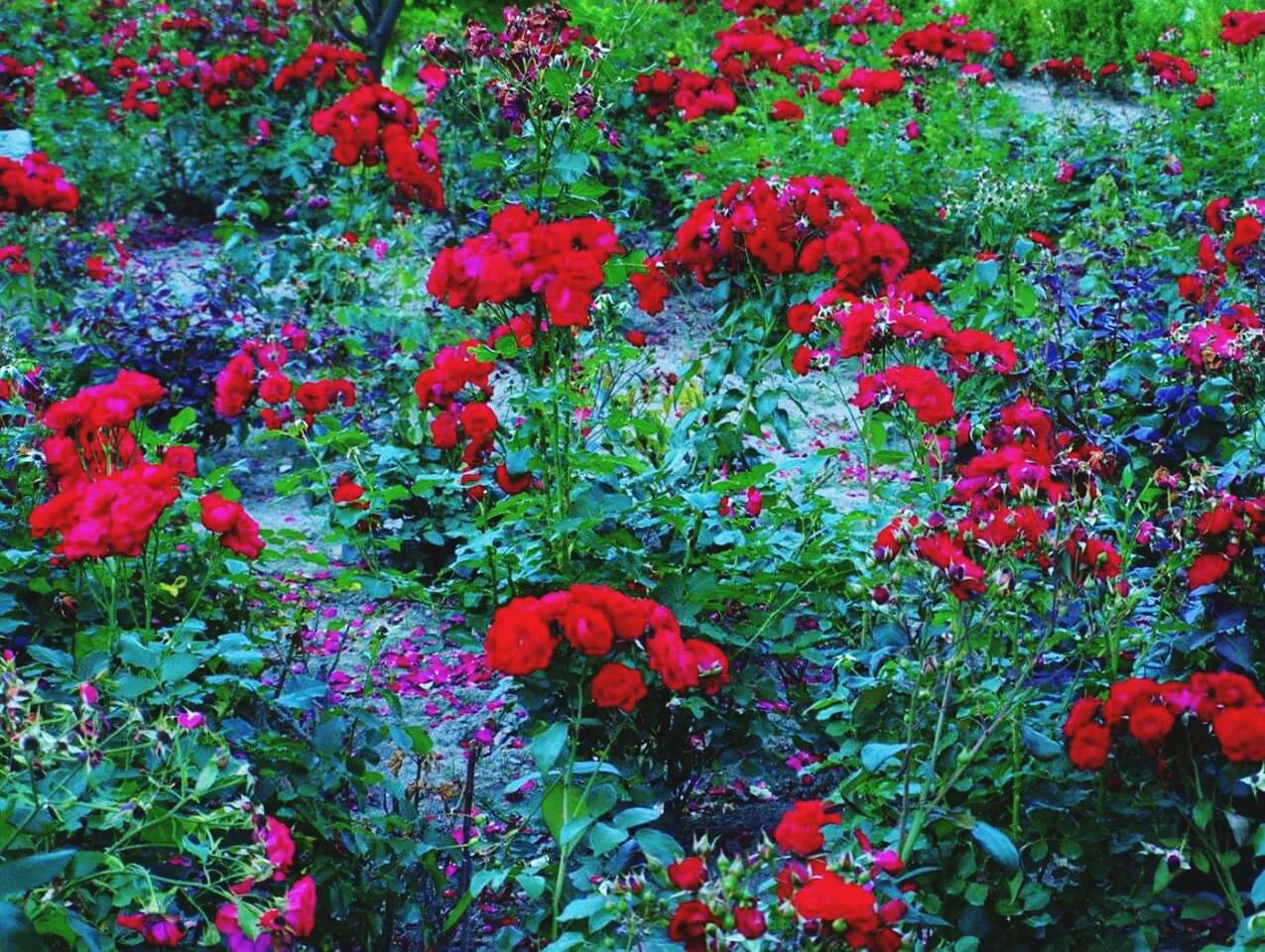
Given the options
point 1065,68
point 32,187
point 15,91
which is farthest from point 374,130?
point 1065,68

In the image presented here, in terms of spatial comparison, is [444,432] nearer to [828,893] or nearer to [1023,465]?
[1023,465]

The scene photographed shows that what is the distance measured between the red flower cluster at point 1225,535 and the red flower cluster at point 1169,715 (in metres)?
0.24

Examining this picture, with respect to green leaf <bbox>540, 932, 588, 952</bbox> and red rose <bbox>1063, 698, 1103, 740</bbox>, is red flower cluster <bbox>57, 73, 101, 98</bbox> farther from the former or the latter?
red rose <bbox>1063, 698, 1103, 740</bbox>

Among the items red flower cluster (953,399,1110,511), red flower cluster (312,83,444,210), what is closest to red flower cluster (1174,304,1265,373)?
red flower cluster (953,399,1110,511)

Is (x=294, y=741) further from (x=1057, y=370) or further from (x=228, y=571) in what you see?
(x=1057, y=370)

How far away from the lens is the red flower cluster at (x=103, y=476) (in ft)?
7.00

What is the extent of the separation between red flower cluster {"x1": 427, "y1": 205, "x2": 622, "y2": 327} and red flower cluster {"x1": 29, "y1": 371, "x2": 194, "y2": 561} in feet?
1.96

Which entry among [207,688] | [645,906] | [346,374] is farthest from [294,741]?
[346,374]

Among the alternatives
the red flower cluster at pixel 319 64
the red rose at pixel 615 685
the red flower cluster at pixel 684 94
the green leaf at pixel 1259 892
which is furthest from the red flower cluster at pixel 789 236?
the red flower cluster at pixel 319 64

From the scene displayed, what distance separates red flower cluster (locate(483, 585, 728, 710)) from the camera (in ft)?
6.59

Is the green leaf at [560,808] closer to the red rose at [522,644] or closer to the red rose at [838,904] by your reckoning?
the red rose at [522,644]

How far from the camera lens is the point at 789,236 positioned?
311cm

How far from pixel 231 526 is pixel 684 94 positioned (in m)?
4.75

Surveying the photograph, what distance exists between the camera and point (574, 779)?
2.38 meters
